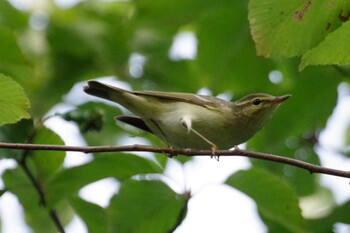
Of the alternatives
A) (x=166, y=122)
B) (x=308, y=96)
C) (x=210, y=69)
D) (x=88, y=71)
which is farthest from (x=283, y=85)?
(x=88, y=71)

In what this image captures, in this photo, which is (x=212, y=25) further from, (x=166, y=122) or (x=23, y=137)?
(x=23, y=137)

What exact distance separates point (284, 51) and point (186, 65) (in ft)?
7.90

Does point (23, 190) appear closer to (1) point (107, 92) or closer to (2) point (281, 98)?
(1) point (107, 92)

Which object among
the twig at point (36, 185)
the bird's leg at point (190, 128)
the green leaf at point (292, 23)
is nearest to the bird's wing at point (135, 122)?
the bird's leg at point (190, 128)

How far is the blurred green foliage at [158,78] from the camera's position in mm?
2900

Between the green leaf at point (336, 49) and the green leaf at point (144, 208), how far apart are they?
124cm

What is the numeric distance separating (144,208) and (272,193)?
656mm

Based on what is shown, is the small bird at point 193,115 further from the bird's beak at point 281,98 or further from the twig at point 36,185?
the twig at point 36,185

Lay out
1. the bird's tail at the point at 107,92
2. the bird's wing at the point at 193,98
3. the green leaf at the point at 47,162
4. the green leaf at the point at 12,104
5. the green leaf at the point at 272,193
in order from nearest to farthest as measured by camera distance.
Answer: the green leaf at the point at 12,104 < the green leaf at the point at 272,193 < the green leaf at the point at 47,162 < the bird's tail at the point at 107,92 < the bird's wing at the point at 193,98

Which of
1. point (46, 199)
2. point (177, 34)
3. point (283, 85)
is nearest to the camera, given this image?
point (46, 199)

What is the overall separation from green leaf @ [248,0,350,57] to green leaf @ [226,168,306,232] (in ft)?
2.72

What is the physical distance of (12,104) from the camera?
2758 millimetres

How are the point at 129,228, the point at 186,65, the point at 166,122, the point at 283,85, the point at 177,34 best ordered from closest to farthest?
the point at 129,228 → the point at 166,122 → the point at 283,85 → the point at 186,65 → the point at 177,34

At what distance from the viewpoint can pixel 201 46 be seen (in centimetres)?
441
